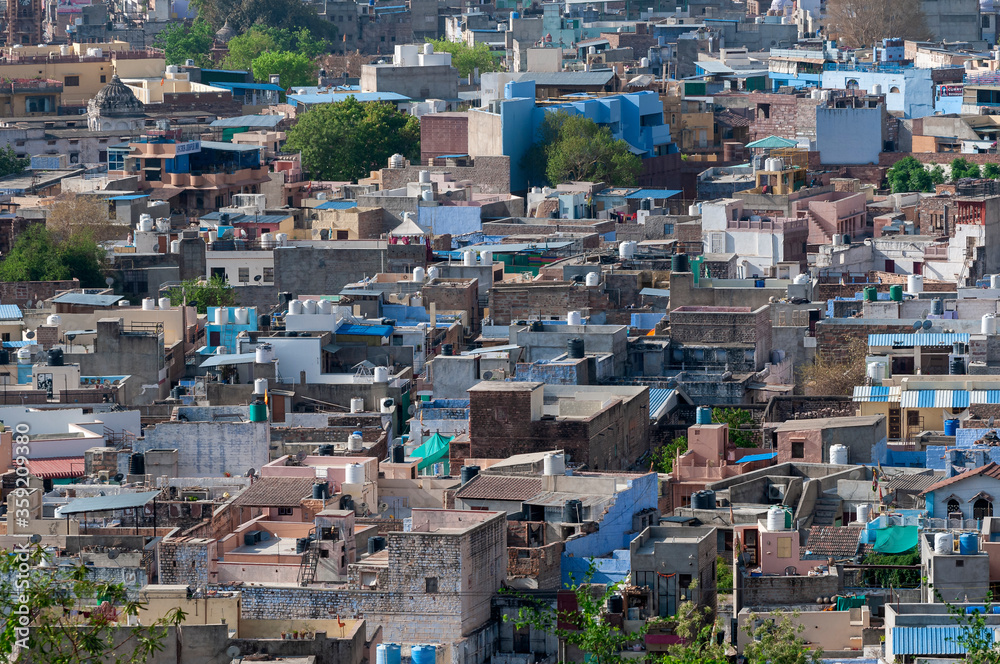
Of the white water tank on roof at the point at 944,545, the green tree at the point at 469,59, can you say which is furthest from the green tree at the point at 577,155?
the white water tank on roof at the point at 944,545

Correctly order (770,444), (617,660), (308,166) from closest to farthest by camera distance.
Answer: (617,660) < (770,444) < (308,166)

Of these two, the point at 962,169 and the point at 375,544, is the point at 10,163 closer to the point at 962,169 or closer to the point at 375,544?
the point at 962,169

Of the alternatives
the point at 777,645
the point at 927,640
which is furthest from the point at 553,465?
the point at 927,640

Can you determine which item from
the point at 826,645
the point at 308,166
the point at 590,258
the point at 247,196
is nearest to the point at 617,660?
the point at 826,645

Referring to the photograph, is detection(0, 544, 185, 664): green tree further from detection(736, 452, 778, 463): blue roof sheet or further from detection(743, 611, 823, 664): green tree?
detection(736, 452, 778, 463): blue roof sheet

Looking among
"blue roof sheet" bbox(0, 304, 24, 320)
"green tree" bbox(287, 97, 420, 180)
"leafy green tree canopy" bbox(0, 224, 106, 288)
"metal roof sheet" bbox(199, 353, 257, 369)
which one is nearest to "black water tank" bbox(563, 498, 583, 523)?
"metal roof sheet" bbox(199, 353, 257, 369)

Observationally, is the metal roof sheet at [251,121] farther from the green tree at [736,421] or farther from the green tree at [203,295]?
the green tree at [736,421]

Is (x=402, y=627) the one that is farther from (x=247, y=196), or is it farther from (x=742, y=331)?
(x=247, y=196)
